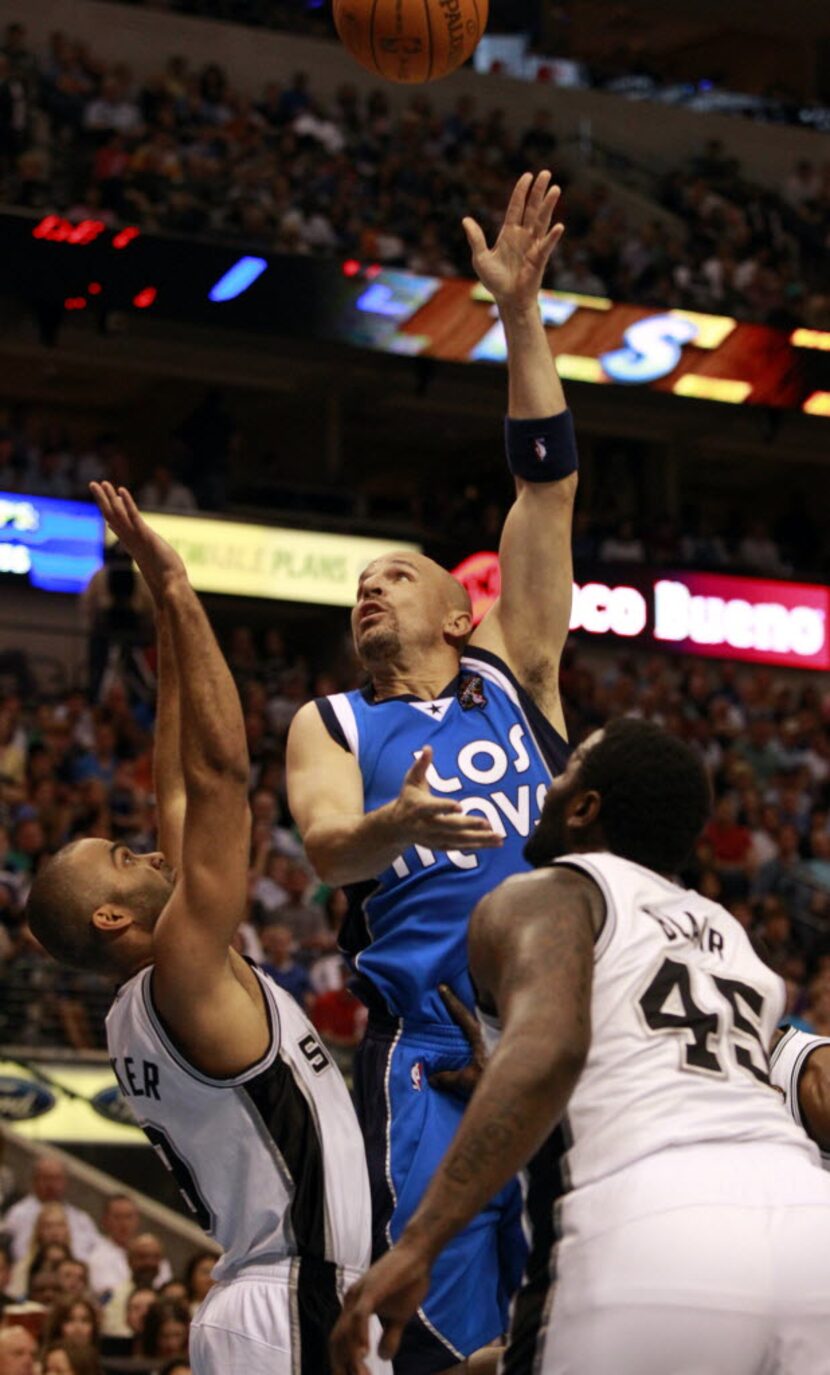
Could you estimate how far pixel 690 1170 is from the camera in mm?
3324

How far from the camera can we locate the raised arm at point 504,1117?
10.4ft

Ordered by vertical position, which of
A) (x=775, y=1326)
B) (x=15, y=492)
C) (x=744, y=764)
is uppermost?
(x=15, y=492)

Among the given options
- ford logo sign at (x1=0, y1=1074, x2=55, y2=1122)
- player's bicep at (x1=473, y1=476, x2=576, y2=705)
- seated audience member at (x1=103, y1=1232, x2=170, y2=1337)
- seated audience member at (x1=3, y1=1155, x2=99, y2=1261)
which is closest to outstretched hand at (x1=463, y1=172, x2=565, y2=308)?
player's bicep at (x1=473, y1=476, x2=576, y2=705)

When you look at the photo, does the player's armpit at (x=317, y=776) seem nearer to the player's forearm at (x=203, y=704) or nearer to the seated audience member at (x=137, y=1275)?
the player's forearm at (x=203, y=704)

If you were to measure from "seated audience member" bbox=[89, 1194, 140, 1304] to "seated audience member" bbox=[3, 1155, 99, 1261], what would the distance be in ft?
0.22

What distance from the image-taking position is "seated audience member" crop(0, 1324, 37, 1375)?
844 centimetres

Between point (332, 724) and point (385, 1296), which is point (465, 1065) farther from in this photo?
point (385, 1296)

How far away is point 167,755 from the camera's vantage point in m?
5.69

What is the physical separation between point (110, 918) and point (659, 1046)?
173cm

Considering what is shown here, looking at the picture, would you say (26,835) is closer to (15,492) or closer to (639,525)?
(15,492)

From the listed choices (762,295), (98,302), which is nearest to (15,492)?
(98,302)

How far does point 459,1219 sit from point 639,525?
2259 cm

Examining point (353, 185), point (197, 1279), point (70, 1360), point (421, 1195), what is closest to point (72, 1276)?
point (197, 1279)

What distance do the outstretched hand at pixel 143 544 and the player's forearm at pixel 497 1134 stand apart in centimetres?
170
